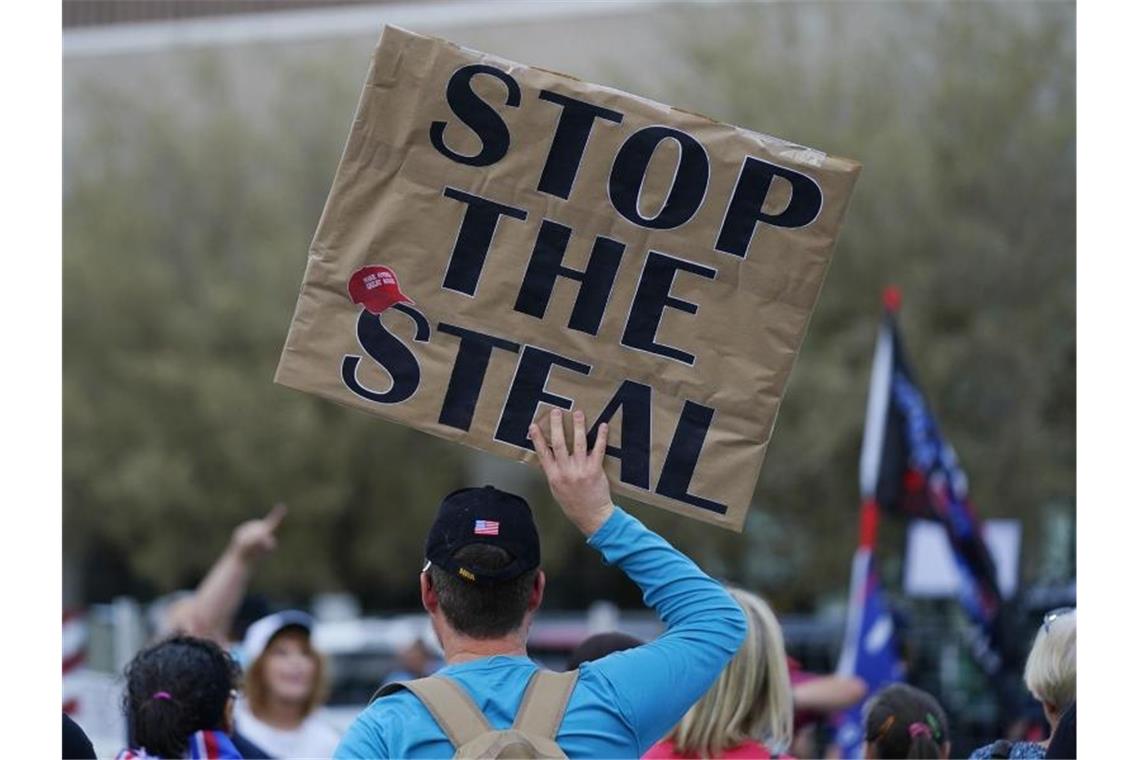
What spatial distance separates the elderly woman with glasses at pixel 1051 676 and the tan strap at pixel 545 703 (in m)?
1.45

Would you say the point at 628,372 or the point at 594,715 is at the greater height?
the point at 628,372

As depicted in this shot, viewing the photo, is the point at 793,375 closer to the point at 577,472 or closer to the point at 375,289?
the point at 375,289

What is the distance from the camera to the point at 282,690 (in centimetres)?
623

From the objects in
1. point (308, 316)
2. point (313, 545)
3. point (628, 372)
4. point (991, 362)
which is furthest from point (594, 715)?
point (313, 545)

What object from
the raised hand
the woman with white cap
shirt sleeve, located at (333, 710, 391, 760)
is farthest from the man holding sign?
the raised hand

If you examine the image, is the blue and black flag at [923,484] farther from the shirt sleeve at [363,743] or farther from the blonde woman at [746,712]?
the shirt sleeve at [363,743]

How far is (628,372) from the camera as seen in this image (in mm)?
3492

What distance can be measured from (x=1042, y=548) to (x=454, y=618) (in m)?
19.6

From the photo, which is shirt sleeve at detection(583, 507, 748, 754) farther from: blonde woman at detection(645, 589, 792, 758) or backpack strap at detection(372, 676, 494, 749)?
blonde woman at detection(645, 589, 792, 758)

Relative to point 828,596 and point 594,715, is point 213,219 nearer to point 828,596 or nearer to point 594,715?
point 828,596

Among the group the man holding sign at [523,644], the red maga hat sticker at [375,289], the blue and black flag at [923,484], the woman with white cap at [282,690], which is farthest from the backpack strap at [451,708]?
the blue and black flag at [923,484]

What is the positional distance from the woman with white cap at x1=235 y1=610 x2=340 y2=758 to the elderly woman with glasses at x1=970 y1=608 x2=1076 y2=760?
2.81m

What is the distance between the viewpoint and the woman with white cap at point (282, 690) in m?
6.21

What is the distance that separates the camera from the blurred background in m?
21.5
